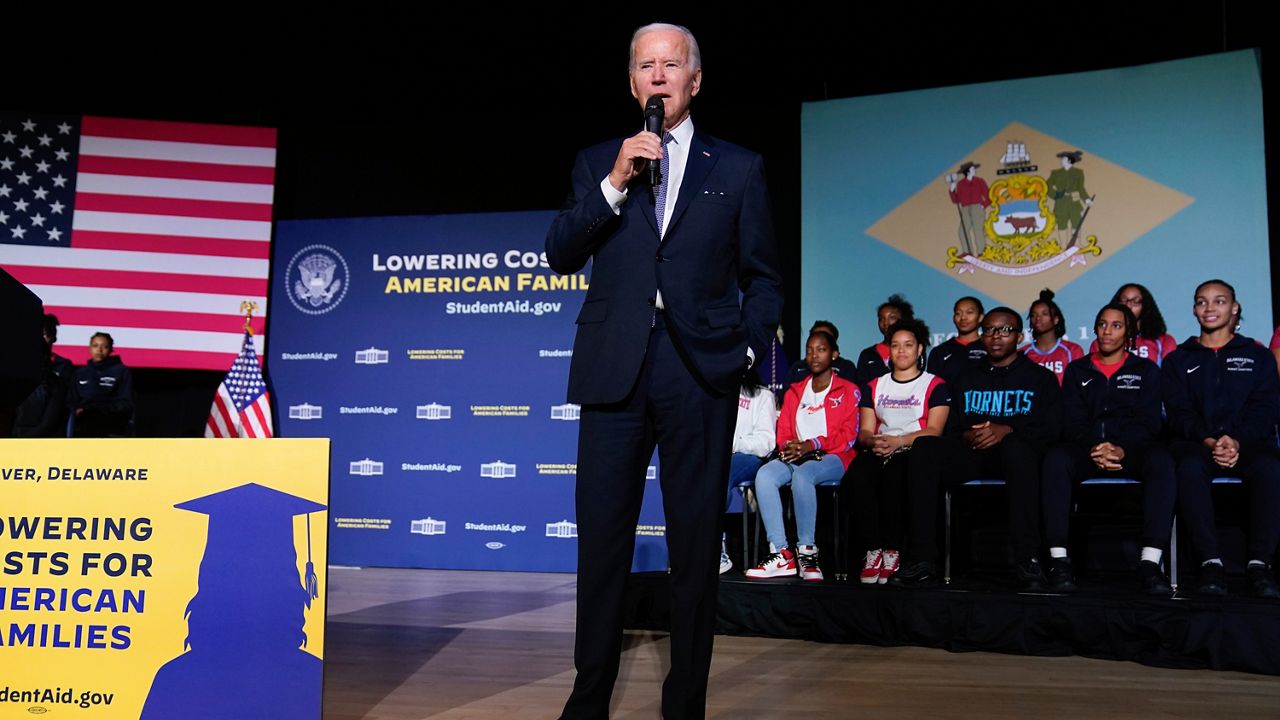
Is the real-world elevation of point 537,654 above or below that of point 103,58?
below

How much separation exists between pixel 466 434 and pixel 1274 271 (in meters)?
4.43

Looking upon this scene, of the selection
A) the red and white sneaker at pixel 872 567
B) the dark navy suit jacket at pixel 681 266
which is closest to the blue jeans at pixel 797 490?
the red and white sneaker at pixel 872 567

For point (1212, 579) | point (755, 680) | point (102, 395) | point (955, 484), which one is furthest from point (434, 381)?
point (1212, 579)

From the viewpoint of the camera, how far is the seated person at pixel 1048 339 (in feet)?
15.9

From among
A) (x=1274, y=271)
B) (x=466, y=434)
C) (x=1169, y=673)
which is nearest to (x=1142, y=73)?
(x=1274, y=271)

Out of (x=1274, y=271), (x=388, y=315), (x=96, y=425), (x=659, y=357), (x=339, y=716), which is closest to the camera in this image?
(x=659, y=357)

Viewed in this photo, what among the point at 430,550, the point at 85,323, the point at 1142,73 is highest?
the point at 1142,73

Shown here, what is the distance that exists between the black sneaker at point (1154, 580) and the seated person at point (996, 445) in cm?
32

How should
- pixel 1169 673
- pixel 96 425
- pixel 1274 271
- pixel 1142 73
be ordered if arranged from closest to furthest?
pixel 1169 673, pixel 1274 271, pixel 1142 73, pixel 96 425

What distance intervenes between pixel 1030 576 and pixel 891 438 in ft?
2.64

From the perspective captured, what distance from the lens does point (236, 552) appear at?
1.79 meters

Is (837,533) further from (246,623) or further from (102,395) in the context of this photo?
(102,395)

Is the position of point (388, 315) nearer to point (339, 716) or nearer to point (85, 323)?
point (85, 323)

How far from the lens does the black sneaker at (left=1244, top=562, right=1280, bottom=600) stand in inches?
124
